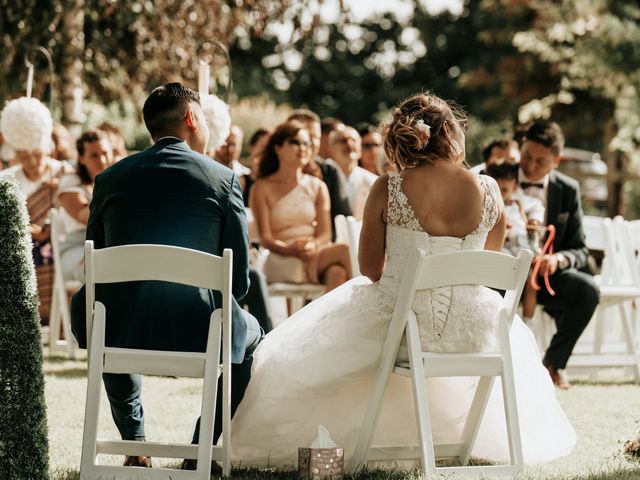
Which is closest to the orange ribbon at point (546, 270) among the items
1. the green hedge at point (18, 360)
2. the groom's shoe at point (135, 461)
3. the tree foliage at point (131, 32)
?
the groom's shoe at point (135, 461)

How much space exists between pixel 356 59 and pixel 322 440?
44.2m

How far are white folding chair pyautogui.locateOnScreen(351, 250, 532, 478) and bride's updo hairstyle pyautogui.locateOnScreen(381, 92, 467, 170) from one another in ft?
2.10

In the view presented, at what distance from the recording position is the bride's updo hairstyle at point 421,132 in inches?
207

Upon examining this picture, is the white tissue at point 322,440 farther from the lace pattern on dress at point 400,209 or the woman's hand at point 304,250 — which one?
the woman's hand at point 304,250

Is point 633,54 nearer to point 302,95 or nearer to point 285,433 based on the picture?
point 285,433


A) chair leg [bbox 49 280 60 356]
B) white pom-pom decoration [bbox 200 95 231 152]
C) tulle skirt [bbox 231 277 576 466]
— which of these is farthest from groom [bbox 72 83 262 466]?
chair leg [bbox 49 280 60 356]

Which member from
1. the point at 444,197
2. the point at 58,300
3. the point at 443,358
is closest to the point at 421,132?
the point at 444,197

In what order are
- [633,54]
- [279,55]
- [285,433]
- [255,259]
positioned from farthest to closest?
[279,55]
[633,54]
[255,259]
[285,433]

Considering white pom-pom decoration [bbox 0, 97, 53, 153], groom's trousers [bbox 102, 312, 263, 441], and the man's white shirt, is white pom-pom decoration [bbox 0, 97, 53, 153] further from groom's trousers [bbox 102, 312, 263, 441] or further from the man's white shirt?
groom's trousers [bbox 102, 312, 263, 441]

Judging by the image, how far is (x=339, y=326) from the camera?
5.34 meters

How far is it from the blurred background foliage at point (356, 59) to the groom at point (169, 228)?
325 cm

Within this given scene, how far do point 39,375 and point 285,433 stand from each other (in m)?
1.39

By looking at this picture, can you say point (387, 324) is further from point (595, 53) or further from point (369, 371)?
point (595, 53)

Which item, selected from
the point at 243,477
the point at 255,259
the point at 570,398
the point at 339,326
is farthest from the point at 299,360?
the point at 255,259
